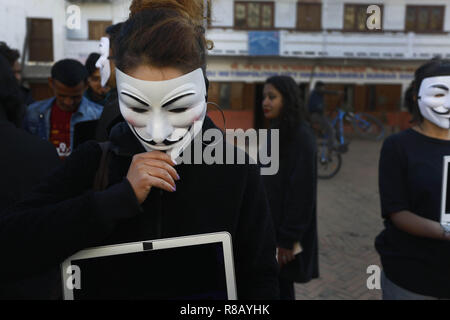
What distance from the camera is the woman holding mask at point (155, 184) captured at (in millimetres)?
1024

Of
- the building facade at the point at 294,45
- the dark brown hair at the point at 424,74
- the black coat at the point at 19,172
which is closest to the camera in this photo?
the black coat at the point at 19,172

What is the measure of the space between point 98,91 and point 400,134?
234cm

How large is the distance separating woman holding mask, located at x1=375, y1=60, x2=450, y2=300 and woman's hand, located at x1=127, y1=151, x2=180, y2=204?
4.55 ft

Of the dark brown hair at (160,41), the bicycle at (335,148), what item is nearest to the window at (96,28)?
the bicycle at (335,148)

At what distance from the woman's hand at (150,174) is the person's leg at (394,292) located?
1.47 metres

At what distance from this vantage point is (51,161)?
169 centimetres

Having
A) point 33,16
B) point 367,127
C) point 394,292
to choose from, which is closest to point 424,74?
point 394,292

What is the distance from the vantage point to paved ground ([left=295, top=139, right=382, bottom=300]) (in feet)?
12.3

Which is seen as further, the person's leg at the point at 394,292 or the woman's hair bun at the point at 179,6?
the person's leg at the point at 394,292

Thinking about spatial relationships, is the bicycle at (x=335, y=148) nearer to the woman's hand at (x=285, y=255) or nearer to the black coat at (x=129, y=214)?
the woman's hand at (x=285, y=255)

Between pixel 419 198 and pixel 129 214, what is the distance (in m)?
1.54

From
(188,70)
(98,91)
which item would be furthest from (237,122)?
(188,70)

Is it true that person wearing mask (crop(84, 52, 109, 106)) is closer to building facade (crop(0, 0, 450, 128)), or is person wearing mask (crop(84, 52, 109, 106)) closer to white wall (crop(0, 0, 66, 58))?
building facade (crop(0, 0, 450, 128))
